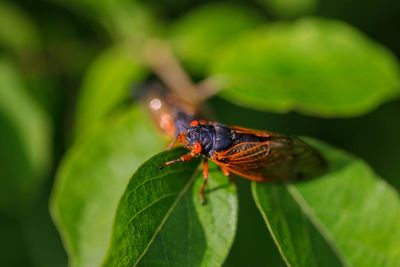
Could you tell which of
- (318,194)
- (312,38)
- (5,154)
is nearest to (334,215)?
(318,194)

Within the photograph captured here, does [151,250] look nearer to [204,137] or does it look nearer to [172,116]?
[204,137]

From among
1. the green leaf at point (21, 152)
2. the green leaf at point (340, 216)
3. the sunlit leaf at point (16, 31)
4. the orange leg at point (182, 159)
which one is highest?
the sunlit leaf at point (16, 31)

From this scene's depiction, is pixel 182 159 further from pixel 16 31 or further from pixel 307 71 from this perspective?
pixel 16 31

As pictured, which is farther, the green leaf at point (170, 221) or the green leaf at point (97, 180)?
the green leaf at point (97, 180)

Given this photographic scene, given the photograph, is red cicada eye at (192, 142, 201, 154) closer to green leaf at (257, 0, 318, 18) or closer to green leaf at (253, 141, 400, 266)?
green leaf at (253, 141, 400, 266)

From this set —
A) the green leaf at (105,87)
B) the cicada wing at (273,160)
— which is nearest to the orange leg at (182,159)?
the cicada wing at (273,160)

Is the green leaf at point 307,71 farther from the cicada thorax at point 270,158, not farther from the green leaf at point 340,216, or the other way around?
the green leaf at point 340,216
